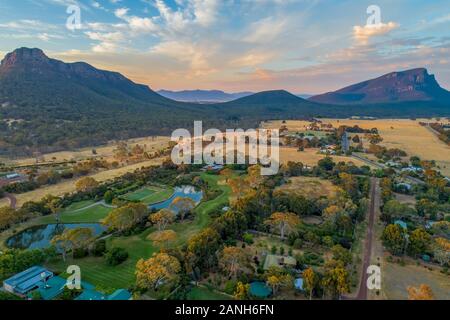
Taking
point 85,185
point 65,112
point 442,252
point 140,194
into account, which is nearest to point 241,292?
point 442,252

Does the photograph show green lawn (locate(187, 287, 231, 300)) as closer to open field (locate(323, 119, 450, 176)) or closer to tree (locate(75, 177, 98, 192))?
tree (locate(75, 177, 98, 192))

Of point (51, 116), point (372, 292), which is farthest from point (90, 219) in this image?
point (51, 116)

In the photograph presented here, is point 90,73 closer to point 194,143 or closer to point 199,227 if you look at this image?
point 194,143

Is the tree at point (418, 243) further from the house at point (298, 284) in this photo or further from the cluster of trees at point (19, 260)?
the cluster of trees at point (19, 260)

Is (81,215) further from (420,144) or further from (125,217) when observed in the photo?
(420,144)

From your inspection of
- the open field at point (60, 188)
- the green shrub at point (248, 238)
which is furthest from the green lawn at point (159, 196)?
the green shrub at point (248, 238)

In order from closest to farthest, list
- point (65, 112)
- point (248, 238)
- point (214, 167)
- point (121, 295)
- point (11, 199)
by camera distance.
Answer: point (121, 295) → point (248, 238) → point (11, 199) → point (214, 167) → point (65, 112)

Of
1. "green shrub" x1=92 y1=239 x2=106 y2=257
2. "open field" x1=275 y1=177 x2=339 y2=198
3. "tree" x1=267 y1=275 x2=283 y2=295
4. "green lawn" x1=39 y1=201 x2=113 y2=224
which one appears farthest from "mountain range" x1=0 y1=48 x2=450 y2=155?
"tree" x1=267 y1=275 x2=283 y2=295
